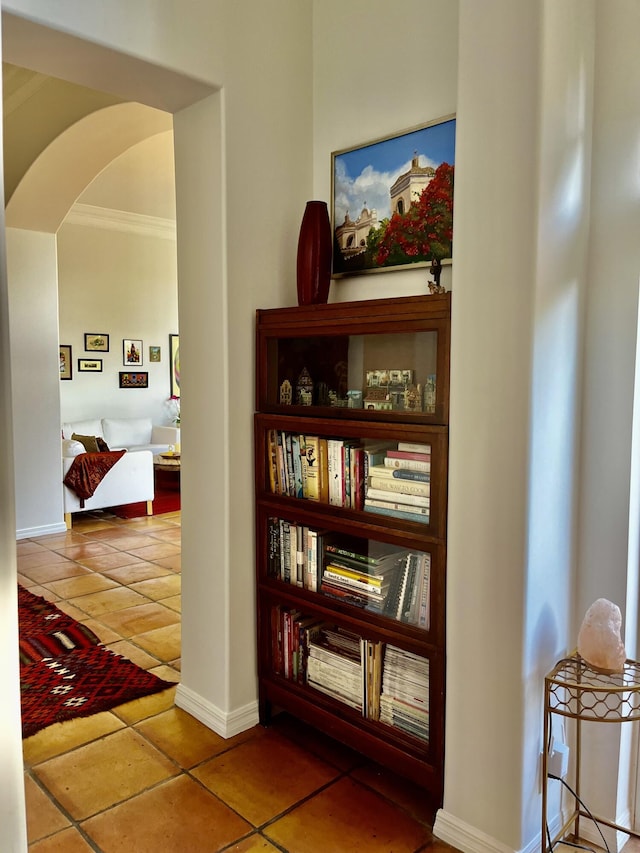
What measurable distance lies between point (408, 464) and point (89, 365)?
22.4 feet

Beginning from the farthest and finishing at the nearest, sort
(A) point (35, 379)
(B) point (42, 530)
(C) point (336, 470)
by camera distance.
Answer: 1. (B) point (42, 530)
2. (A) point (35, 379)
3. (C) point (336, 470)

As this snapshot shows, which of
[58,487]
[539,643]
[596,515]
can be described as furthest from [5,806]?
[58,487]

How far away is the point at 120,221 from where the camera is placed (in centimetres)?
821

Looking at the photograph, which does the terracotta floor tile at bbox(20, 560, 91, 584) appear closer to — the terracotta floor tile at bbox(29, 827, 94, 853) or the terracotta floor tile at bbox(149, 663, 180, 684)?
the terracotta floor tile at bbox(149, 663, 180, 684)

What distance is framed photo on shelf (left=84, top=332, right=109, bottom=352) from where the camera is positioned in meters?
8.01

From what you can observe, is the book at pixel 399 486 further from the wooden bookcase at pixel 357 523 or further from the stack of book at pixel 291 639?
the stack of book at pixel 291 639

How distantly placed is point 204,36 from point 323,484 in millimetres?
1628

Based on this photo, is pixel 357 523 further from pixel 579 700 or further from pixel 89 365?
pixel 89 365

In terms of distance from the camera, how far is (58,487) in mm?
5473

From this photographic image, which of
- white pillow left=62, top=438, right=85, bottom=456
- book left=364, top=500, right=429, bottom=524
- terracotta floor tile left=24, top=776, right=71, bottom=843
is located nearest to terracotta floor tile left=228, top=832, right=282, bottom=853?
terracotta floor tile left=24, top=776, right=71, bottom=843

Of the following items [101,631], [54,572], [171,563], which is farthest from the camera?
[171,563]

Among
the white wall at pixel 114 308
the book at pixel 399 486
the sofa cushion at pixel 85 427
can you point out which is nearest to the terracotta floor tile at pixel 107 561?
the sofa cushion at pixel 85 427

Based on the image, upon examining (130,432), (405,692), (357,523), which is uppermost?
(357,523)

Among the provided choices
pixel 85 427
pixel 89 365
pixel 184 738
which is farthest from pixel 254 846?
pixel 89 365
